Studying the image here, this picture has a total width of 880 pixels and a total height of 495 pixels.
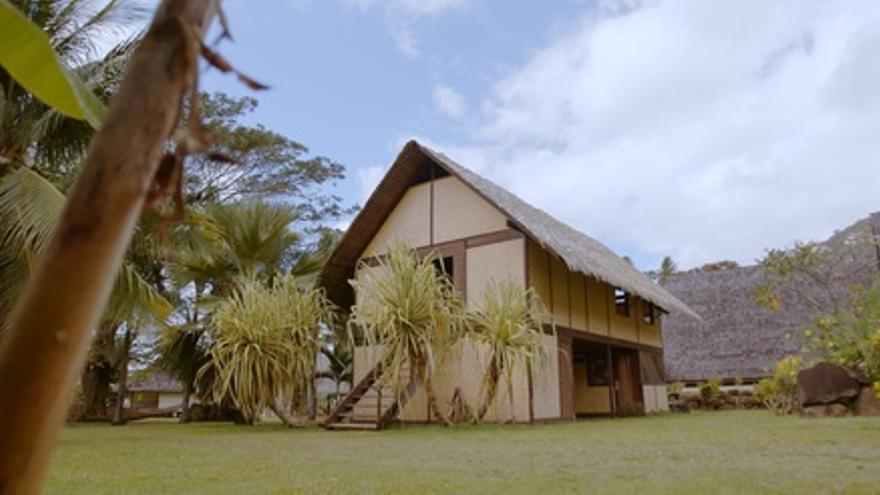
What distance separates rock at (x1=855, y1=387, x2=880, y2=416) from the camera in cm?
923

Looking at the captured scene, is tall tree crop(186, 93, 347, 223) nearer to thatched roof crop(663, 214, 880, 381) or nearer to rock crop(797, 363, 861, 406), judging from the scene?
thatched roof crop(663, 214, 880, 381)

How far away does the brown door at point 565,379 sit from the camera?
11.0 meters

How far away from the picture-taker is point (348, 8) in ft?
14.0

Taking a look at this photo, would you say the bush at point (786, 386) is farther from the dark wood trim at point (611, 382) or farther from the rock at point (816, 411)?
the dark wood trim at point (611, 382)

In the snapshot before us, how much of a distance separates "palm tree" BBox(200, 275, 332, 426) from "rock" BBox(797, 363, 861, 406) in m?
6.92

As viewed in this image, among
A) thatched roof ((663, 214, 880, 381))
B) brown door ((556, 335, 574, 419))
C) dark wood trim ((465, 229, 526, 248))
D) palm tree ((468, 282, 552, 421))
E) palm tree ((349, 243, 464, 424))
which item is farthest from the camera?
thatched roof ((663, 214, 880, 381))

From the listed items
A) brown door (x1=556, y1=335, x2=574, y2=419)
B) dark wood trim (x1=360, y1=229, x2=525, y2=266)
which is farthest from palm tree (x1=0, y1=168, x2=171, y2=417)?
brown door (x1=556, y1=335, x2=574, y2=419)

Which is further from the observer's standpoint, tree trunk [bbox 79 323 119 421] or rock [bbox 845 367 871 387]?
tree trunk [bbox 79 323 119 421]

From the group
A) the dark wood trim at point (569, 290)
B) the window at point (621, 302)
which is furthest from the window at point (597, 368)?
the dark wood trim at point (569, 290)

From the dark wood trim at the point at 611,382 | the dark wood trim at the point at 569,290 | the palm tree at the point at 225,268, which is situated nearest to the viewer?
the dark wood trim at the point at 569,290

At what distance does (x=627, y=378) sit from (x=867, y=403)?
5.82 m

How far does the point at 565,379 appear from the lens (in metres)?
11.3

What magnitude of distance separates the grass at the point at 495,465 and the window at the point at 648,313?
8852 millimetres

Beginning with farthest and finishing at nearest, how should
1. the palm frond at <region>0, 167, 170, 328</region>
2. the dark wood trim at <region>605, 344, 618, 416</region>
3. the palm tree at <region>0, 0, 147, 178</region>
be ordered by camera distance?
the dark wood trim at <region>605, 344, 618, 416</region>, the palm tree at <region>0, 0, 147, 178</region>, the palm frond at <region>0, 167, 170, 328</region>
